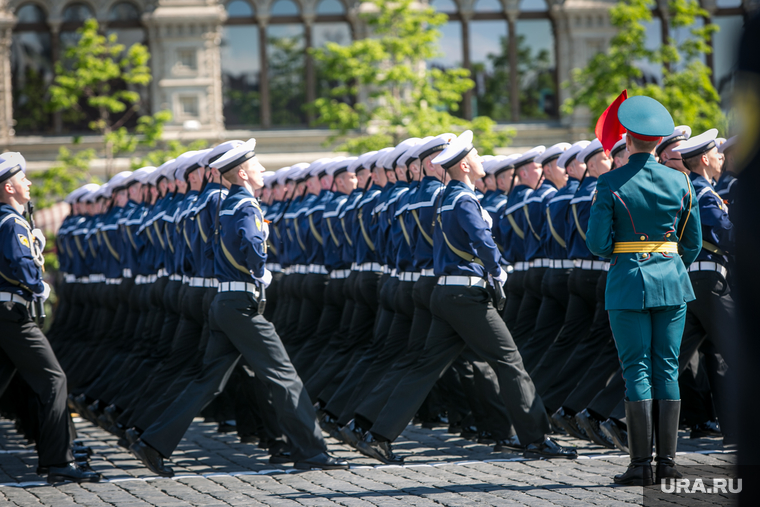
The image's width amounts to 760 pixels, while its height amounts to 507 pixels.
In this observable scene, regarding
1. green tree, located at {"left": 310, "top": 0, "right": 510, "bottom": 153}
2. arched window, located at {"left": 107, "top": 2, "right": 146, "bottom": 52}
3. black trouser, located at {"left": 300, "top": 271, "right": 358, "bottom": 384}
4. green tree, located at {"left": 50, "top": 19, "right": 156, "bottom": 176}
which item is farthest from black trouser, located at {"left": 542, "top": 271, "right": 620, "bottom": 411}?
Answer: arched window, located at {"left": 107, "top": 2, "right": 146, "bottom": 52}

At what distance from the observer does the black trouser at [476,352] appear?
7.07 meters

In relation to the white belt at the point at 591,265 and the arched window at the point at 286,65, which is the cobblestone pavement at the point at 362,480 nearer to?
the white belt at the point at 591,265

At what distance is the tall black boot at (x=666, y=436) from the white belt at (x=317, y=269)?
194 inches

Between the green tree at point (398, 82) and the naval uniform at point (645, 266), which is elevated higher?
the green tree at point (398, 82)

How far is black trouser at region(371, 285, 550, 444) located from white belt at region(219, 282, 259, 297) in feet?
3.85

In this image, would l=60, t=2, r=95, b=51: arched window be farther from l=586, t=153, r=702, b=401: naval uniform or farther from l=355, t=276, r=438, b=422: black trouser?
l=586, t=153, r=702, b=401: naval uniform

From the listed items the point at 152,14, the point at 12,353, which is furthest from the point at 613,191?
the point at 152,14

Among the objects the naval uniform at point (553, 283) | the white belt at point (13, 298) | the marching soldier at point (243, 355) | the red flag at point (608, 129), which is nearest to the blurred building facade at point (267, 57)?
the naval uniform at point (553, 283)

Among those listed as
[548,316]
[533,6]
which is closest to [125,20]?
[533,6]

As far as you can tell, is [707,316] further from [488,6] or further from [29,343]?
[488,6]

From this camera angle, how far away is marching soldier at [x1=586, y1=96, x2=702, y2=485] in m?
5.86

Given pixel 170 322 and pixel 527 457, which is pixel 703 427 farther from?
pixel 170 322

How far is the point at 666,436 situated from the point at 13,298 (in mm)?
4168

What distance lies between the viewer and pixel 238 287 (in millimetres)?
7219
